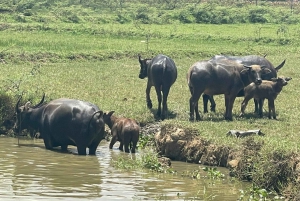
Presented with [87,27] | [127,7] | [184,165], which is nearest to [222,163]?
[184,165]

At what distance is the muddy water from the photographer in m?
9.36

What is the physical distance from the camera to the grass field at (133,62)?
1422 cm

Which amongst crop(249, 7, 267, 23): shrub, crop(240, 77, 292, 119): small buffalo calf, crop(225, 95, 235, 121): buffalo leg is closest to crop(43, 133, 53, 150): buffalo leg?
crop(225, 95, 235, 121): buffalo leg

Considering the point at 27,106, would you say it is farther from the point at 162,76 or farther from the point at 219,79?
the point at 219,79

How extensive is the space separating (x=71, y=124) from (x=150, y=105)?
370cm

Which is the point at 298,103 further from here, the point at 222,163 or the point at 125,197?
the point at 125,197

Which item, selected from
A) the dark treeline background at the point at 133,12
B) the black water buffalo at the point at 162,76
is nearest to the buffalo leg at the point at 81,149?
the black water buffalo at the point at 162,76

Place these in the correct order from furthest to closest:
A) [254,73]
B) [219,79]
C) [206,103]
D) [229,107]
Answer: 1. [206,103]
2. [254,73]
3. [229,107]
4. [219,79]

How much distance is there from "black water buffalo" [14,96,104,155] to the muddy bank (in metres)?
1.13

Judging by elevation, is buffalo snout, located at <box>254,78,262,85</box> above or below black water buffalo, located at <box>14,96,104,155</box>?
above

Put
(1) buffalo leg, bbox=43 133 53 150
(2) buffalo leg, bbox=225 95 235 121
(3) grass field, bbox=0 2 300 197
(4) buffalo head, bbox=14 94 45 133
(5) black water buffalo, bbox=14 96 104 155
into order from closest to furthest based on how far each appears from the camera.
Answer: (5) black water buffalo, bbox=14 96 104 155 < (1) buffalo leg, bbox=43 133 53 150 < (4) buffalo head, bbox=14 94 45 133 < (3) grass field, bbox=0 2 300 197 < (2) buffalo leg, bbox=225 95 235 121

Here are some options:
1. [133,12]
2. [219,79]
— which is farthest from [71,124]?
[133,12]

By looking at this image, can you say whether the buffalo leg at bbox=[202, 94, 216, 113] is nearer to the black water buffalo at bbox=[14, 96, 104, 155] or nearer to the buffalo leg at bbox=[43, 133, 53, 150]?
the black water buffalo at bbox=[14, 96, 104, 155]

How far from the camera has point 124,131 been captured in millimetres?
12898
